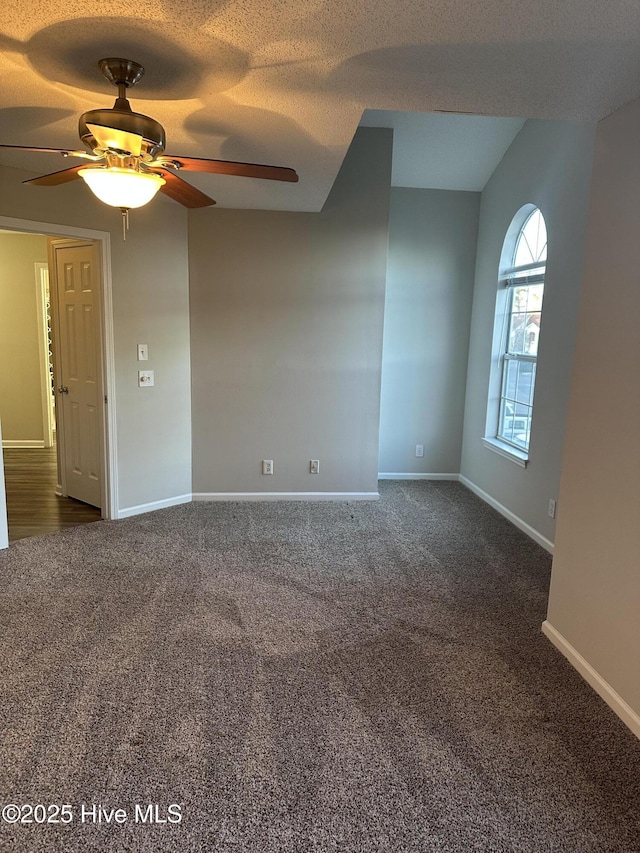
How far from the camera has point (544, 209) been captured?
3.96 meters

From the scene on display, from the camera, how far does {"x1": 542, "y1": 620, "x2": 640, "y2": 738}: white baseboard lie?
6.95 ft

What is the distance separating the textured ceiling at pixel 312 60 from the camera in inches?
64.1

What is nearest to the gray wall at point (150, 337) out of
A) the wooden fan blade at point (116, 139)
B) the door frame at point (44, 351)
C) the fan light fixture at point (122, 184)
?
the fan light fixture at point (122, 184)

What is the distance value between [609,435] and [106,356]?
3453 millimetres

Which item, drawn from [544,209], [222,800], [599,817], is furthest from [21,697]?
[544,209]

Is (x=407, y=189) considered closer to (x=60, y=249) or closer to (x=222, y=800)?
(x=60, y=249)

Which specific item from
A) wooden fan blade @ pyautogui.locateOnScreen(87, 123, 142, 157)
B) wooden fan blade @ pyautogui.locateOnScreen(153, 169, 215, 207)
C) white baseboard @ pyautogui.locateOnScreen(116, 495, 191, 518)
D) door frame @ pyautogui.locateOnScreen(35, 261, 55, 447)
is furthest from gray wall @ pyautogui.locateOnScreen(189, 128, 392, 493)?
door frame @ pyautogui.locateOnScreen(35, 261, 55, 447)

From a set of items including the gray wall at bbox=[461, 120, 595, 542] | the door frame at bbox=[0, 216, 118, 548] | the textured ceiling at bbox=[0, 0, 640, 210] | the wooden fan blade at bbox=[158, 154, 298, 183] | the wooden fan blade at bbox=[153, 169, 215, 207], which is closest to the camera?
the textured ceiling at bbox=[0, 0, 640, 210]

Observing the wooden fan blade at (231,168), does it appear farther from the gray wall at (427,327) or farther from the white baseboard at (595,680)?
the gray wall at (427,327)

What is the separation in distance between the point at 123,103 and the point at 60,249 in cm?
276

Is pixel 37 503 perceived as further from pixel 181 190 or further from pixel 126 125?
pixel 126 125

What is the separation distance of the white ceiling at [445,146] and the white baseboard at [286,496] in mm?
2959

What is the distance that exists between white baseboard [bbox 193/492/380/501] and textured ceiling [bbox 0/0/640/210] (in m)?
2.95

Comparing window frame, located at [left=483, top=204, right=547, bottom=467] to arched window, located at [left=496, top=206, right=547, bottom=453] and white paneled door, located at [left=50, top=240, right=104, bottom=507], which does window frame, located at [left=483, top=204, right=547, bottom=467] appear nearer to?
arched window, located at [left=496, top=206, right=547, bottom=453]
